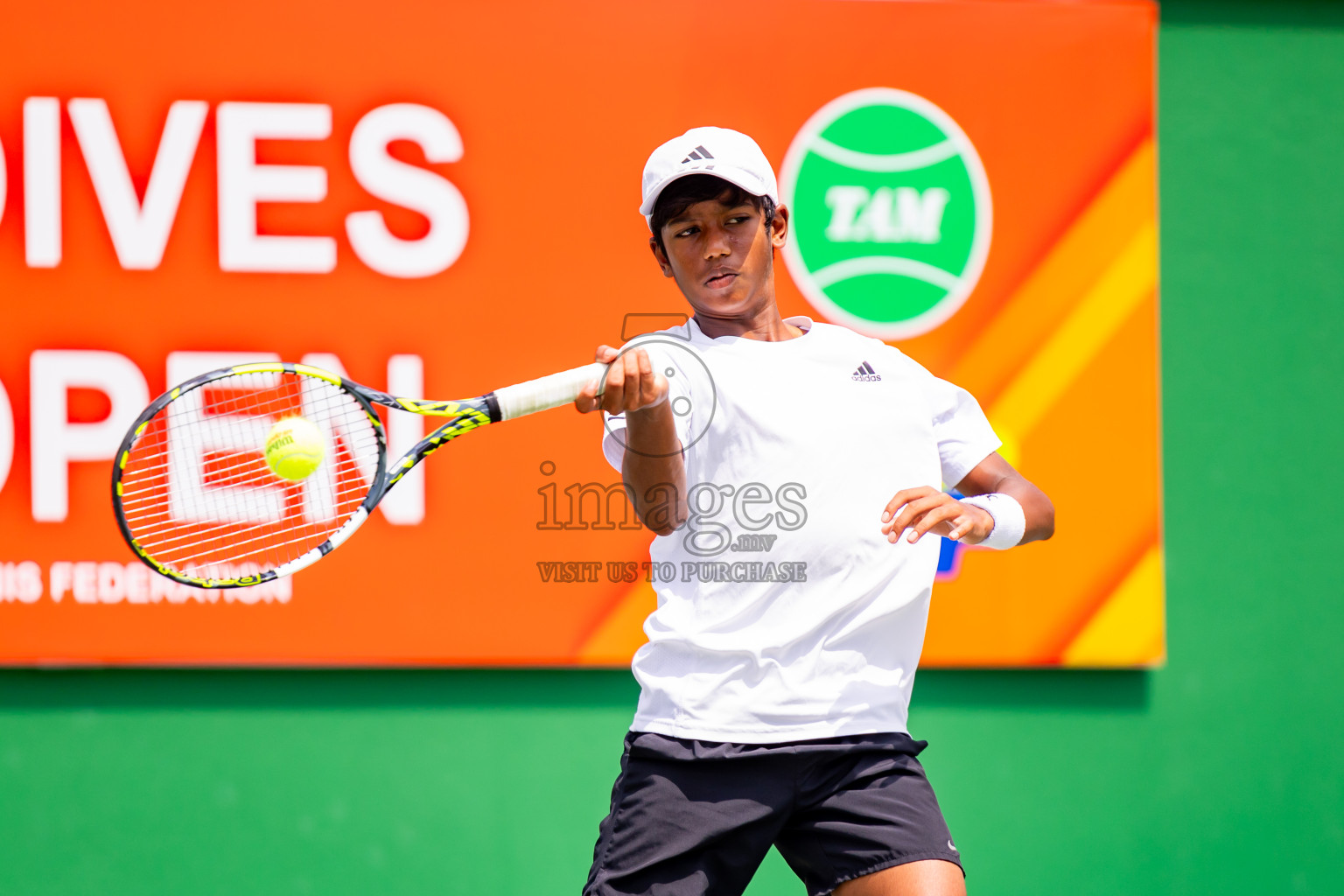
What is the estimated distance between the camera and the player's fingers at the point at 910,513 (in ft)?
5.51

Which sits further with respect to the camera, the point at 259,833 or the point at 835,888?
the point at 259,833

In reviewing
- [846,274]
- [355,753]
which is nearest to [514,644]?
[355,753]

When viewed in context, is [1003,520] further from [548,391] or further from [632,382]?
[548,391]

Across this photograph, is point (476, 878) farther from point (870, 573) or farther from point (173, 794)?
point (870, 573)

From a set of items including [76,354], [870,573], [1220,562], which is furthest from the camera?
[1220,562]

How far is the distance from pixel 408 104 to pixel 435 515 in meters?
1.06

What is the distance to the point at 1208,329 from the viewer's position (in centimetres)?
317

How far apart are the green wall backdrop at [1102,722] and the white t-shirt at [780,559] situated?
126 cm

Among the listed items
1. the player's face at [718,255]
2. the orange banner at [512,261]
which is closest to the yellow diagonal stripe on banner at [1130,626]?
the orange banner at [512,261]

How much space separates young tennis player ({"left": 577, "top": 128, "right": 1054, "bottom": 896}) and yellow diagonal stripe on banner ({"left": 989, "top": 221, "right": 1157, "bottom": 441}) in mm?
1172

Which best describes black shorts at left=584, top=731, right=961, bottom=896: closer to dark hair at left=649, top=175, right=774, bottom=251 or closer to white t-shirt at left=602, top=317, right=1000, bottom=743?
white t-shirt at left=602, top=317, right=1000, bottom=743

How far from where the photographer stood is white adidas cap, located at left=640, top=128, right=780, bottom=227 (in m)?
1.83

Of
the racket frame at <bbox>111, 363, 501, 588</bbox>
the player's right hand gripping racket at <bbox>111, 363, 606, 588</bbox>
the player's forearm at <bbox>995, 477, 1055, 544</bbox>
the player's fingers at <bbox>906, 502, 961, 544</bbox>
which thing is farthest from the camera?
the player's right hand gripping racket at <bbox>111, 363, 606, 588</bbox>

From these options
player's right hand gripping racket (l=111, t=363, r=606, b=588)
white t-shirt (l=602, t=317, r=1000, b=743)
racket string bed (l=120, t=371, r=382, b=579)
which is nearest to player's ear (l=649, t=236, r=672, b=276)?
white t-shirt (l=602, t=317, r=1000, b=743)
